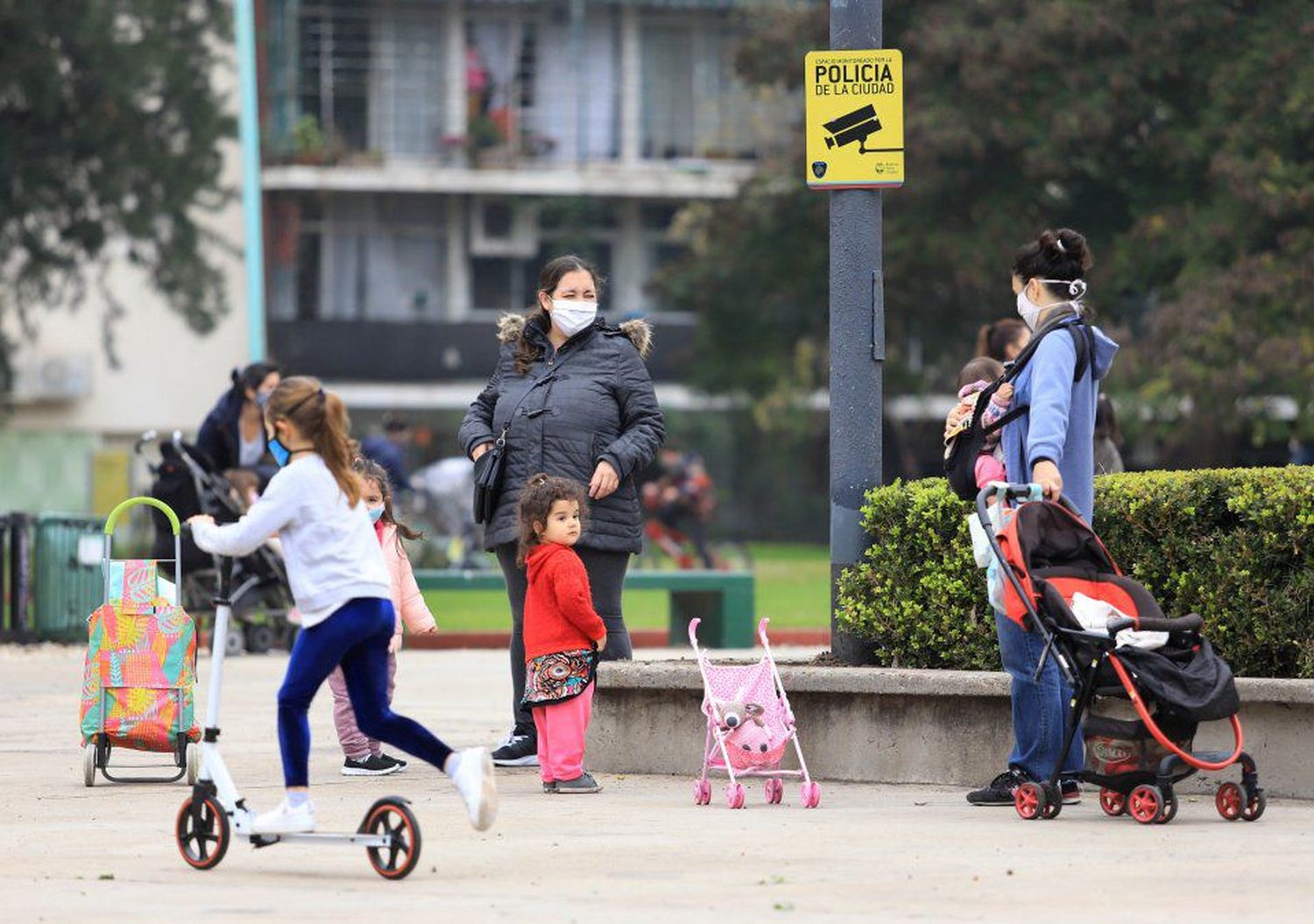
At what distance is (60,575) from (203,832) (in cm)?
1272

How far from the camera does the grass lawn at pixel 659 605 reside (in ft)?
76.4

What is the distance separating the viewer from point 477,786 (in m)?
7.46

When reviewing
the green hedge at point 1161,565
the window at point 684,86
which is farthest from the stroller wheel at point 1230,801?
the window at point 684,86

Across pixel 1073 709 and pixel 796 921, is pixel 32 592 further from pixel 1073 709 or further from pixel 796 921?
pixel 796 921

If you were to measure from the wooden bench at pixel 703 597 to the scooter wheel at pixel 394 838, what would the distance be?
42.1ft

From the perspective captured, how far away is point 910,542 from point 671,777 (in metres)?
1.31

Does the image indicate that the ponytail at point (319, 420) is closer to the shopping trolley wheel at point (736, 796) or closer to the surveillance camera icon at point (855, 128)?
the shopping trolley wheel at point (736, 796)

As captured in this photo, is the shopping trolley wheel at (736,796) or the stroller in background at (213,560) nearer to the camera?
the shopping trolley wheel at (736,796)

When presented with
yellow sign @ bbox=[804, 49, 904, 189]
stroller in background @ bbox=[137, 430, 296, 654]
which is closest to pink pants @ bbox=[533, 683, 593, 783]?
yellow sign @ bbox=[804, 49, 904, 189]

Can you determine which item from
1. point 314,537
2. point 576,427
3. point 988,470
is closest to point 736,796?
point 988,470

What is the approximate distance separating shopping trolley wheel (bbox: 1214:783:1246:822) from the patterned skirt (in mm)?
2384

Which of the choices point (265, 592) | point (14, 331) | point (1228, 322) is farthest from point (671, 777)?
point (14, 331)

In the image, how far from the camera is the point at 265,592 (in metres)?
18.5

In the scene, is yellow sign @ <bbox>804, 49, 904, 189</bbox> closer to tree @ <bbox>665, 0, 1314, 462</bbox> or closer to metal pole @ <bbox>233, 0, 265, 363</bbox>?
metal pole @ <bbox>233, 0, 265, 363</bbox>
